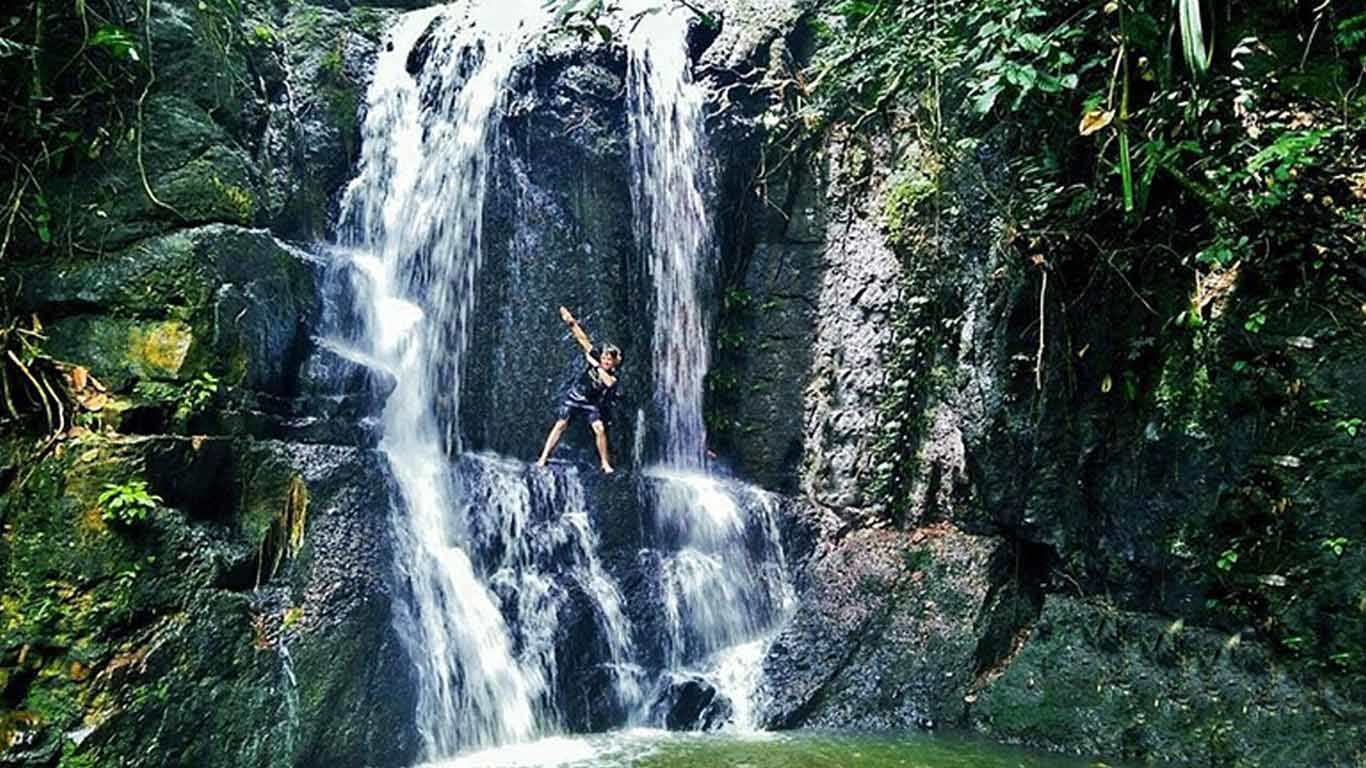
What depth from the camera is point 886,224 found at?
8.48 m

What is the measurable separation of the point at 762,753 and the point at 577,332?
428cm

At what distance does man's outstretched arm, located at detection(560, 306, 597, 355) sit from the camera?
27.6 ft

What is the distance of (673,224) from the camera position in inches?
380

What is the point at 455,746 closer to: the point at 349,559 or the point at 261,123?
the point at 349,559

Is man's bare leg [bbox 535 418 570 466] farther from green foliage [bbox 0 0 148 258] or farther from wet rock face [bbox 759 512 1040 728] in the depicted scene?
green foliage [bbox 0 0 148 258]

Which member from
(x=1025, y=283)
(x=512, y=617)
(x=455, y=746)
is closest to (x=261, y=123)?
(x=512, y=617)

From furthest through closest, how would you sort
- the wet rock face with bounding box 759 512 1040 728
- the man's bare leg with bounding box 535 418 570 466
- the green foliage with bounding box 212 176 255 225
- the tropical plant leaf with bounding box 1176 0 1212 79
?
the man's bare leg with bounding box 535 418 570 466, the wet rock face with bounding box 759 512 1040 728, the green foliage with bounding box 212 176 255 225, the tropical plant leaf with bounding box 1176 0 1212 79

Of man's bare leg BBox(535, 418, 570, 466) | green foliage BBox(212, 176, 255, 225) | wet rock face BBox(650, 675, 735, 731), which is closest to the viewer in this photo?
green foliage BBox(212, 176, 255, 225)

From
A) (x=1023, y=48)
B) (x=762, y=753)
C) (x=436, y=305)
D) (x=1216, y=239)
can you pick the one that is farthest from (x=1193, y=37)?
(x=436, y=305)

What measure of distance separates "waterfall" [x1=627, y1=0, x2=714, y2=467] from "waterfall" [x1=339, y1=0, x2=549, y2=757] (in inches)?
57.9

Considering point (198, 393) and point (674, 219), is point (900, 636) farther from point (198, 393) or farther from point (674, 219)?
point (198, 393)

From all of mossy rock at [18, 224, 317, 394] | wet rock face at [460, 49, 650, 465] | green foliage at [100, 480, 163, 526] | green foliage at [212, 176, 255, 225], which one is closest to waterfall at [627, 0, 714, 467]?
wet rock face at [460, 49, 650, 465]

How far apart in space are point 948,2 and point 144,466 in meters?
5.71

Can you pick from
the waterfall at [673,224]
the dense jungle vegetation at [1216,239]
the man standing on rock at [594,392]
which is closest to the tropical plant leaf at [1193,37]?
the dense jungle vegetation at [1216,239]
